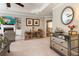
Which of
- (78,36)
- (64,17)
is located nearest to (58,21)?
(64,17)

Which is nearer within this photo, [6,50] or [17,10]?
[6,50]

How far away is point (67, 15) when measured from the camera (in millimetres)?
2174

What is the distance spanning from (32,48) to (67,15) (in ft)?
3.67

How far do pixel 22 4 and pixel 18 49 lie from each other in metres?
1.00

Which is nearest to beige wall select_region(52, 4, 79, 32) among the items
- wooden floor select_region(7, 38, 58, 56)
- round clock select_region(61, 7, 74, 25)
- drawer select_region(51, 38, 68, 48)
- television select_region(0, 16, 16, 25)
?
Answer: round clock select_region(61, 7, 74, 25)

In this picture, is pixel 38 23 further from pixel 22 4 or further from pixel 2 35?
pixel 2 35

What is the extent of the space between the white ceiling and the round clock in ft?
0.92

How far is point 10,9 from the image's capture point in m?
2.02

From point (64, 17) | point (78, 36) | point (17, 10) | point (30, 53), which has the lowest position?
point (30, 53)

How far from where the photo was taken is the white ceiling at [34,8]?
2.00 meters

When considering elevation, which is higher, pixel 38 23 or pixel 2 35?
pixel 38 23

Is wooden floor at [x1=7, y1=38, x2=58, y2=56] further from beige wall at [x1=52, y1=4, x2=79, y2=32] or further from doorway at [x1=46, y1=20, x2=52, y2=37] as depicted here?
beige wall at [x1=52, y1=4, x2=79, y2=32]

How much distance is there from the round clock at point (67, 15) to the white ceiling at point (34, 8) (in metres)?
0.28

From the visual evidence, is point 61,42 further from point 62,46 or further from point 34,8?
point 34,8
